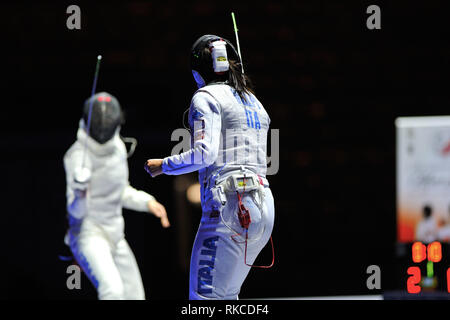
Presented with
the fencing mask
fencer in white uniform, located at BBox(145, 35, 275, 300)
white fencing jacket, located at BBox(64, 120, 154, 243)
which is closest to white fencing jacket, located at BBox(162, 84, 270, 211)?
fencer in white uniform, located at BBox(145, 35, 275, 300)

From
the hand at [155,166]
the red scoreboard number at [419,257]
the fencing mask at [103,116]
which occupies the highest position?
the fencing mask at [103,116]

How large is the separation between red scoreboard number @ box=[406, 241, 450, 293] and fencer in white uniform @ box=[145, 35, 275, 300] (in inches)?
105

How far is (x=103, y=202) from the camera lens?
13.8ft

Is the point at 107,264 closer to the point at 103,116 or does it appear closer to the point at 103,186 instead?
the point at 103,186

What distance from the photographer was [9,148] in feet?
16.3

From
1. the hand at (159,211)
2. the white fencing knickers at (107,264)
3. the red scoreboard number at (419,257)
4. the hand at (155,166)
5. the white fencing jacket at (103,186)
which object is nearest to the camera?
the hand at (155,166)

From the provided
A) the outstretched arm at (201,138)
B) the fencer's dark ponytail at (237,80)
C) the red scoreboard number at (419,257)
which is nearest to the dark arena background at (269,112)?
the red scoreboard number at (419,257)

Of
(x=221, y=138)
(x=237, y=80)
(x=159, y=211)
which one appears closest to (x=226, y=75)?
(x=237, y=80)

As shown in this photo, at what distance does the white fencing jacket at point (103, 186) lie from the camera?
4.18 metres

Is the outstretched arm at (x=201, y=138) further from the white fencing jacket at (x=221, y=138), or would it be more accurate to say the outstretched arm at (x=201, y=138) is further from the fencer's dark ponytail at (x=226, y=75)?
the fencer's dark ponytail at (x=226, y=75)

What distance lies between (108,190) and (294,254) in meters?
1.74

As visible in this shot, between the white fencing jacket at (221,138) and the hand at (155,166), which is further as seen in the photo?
the hand at (155,166)
